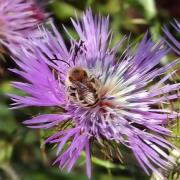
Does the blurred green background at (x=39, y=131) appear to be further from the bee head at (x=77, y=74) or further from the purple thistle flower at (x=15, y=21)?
the bee head at (x=77, y=74)

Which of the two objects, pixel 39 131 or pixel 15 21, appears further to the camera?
pixel 39 131

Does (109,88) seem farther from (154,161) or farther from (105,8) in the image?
(105,8)

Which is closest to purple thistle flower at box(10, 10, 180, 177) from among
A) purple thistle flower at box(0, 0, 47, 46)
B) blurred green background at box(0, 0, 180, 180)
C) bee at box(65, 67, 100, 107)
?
bee at box(65, 67, 100, 107)

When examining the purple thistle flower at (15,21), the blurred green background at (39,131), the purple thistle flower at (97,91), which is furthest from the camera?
the blurred green background at (39,131)

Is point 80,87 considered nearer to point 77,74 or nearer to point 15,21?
point 77,74

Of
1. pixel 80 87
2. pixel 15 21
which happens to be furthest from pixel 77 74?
pixel 15 21

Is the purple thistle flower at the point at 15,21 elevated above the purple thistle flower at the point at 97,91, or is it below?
above

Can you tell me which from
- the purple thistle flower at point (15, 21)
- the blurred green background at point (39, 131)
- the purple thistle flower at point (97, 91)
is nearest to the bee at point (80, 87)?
the purple thistle flower at point (97, 91)

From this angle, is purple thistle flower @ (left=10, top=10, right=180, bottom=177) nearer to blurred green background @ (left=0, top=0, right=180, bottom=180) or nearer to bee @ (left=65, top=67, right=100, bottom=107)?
bee @ (left=65, top=67, right=100, bottom=107)
